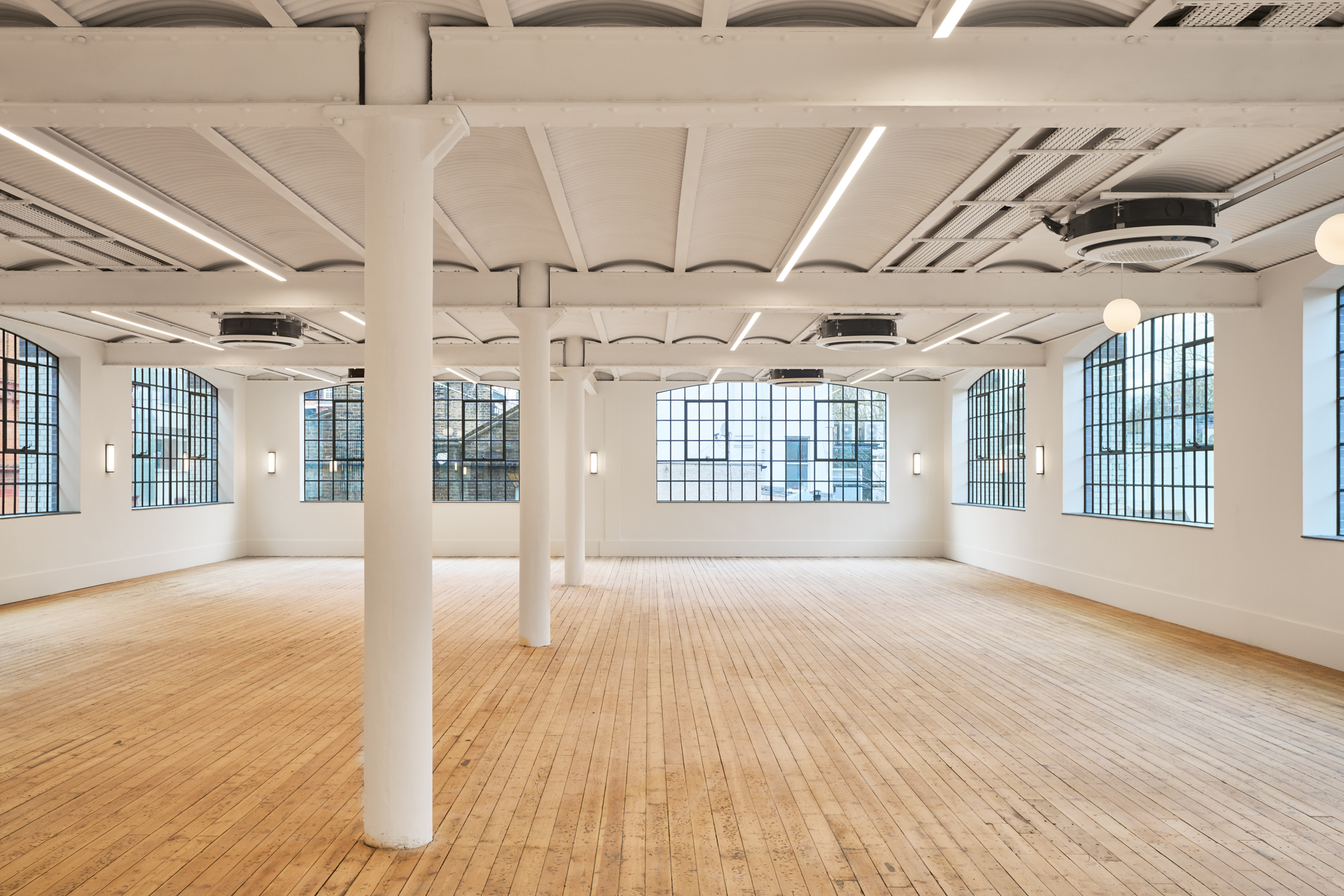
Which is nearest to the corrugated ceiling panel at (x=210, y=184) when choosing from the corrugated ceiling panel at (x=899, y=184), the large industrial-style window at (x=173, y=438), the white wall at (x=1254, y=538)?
the corrugated ceiling panel at (x=899, y=184)

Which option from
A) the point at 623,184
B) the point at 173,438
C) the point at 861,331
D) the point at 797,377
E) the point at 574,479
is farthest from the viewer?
the point at 173,438

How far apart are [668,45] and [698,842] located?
4.00 meters

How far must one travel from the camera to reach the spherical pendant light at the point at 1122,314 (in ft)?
24.0

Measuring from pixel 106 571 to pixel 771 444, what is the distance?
13.8 m

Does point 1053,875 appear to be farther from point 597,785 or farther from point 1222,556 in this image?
point 1222,556

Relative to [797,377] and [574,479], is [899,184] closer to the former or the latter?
[574,479]

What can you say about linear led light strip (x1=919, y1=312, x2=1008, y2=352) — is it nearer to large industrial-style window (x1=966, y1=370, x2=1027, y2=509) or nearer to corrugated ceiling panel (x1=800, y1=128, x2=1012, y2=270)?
large industrial-style window (x1=966, y1=370, x2=1027, y2=509)

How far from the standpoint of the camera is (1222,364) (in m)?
10.8

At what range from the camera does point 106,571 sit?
15.4 meters

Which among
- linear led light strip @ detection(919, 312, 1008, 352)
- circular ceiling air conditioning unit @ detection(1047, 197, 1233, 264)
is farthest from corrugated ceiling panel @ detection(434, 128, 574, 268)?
linear led light strip @ detection(919, 312, 1008, 352)

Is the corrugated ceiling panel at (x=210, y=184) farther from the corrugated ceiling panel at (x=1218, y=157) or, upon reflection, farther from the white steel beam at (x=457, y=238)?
the corrugated ceiling panel at (x=1218, y=157)

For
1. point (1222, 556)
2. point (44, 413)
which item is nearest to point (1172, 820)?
point (1222, 556)

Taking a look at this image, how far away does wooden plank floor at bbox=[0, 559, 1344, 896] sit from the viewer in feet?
13.9

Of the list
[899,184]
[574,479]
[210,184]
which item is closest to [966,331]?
[574,479]
